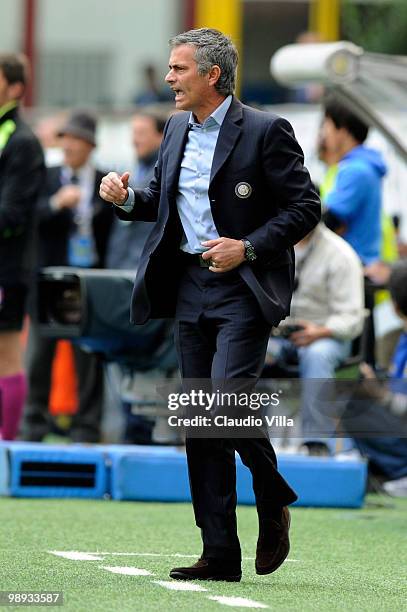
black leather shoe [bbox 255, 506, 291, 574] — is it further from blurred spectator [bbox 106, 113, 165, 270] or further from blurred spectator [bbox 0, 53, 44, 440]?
blurred spectator [bbox 106, 113, 165, 270]

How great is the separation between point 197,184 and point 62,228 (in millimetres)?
5314

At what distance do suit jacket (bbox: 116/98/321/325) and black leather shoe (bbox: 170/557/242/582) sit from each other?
84 centimetres

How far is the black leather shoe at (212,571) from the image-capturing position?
239 inches

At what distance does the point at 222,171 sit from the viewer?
605cm

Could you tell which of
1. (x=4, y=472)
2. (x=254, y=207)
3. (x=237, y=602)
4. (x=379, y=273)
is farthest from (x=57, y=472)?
(x=237, y=602)

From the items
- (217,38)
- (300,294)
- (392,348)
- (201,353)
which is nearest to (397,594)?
(201,353)

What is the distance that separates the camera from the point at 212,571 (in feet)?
20.0

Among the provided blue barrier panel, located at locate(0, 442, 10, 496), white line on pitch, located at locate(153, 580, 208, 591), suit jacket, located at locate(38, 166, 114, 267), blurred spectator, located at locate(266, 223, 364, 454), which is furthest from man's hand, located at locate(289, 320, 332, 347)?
white line on pitch, located at locate(153, 580, 208, 591)

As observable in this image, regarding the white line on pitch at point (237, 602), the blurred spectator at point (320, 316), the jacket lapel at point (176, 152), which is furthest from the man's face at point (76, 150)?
the white line on pitch at point (237, 602)

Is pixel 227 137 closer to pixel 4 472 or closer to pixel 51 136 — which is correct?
pixel 4 472

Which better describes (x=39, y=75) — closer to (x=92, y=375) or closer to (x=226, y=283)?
(x=92, y=375)

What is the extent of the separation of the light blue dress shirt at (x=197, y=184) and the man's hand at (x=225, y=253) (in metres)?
0.12

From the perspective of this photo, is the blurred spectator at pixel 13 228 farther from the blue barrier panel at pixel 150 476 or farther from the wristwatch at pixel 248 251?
the wristwatch at pixel 248 251

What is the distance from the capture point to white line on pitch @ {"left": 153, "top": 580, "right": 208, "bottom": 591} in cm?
585
